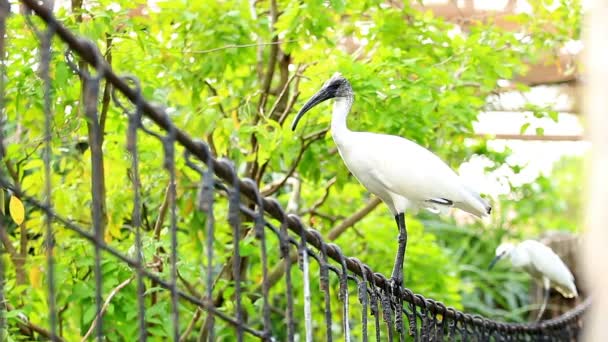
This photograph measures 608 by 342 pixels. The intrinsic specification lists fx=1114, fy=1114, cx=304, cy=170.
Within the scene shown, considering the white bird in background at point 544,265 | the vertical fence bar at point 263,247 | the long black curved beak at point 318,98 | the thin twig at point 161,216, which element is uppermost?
the vertical fence bar at point 263,247

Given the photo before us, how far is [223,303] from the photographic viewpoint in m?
6.29

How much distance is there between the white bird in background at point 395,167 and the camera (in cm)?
520

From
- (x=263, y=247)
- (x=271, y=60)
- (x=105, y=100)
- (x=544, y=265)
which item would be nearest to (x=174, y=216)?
(x=263, y=247)

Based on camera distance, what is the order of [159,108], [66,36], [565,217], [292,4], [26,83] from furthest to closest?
[565,217] → [292,4] → [26,83] → [159,108] → [66,36]

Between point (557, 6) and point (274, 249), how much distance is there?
2.35 m

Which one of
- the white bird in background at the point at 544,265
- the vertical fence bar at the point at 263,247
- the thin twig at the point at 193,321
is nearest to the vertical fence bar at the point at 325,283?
the vertical fence bar at the point at 263,247

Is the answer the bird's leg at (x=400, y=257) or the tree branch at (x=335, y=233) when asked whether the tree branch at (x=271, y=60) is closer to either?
the tree branch at (x=335, y=233)

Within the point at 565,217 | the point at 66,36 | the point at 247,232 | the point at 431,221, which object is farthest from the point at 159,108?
the point at 565,217

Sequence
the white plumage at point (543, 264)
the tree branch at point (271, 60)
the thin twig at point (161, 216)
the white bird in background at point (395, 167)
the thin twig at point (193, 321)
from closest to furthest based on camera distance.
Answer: the white bird in background at point (395, 167) < the thin twig at point (193, 321) < the thin twig at point (161, 216) < the tree branch at point (271, 60) < the white plumage at point (543, 264)

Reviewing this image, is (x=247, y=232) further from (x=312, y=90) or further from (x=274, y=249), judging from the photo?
(x=312, y=90)

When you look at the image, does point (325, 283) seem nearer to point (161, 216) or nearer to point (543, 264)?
point (161, 216)

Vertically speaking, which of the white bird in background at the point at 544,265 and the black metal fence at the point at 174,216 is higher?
the black metal fence at the point at 174,216

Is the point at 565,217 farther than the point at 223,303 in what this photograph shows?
Yes

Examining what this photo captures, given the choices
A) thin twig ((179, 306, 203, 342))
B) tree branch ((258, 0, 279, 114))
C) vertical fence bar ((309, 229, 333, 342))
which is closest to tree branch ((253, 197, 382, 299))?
thin twig ((179, 306, 203, 342))
